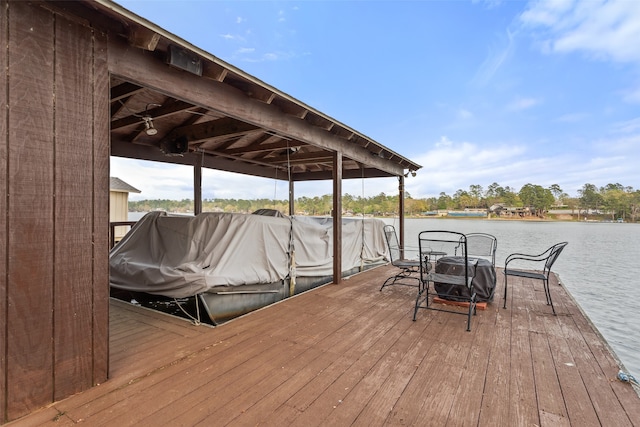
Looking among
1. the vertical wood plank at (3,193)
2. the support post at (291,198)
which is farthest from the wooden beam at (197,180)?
the vertical wood plank at (3,193)

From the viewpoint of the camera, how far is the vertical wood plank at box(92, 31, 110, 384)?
1.84 metres

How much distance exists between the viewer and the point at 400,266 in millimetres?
4488

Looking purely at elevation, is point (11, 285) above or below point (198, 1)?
below

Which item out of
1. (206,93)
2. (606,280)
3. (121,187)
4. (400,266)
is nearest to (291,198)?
(400,266)

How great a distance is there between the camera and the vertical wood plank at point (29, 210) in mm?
1496

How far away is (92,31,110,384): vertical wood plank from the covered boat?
4.04ft

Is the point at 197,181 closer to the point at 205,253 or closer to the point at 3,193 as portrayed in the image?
the point at 205,253

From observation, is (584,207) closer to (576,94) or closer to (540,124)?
(540,124)

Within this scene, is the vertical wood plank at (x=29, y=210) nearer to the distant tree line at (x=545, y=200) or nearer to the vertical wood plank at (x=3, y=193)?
the vertical wood plank at (x=3, y=193)

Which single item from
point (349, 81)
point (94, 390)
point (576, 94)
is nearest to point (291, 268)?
point (94, 390)

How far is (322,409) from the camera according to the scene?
1.62 meters

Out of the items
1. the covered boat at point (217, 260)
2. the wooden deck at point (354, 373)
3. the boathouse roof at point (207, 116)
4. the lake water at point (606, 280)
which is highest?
the boathouse roof at point (207, 116)

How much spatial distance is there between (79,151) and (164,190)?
663 cm

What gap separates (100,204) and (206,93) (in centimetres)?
132
